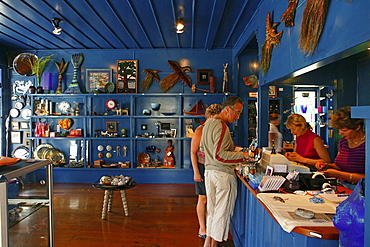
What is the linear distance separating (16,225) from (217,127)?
1.95 meters

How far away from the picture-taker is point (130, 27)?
5098 mm

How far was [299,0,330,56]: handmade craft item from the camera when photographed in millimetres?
2135

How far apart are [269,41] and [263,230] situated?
2468 millimetres

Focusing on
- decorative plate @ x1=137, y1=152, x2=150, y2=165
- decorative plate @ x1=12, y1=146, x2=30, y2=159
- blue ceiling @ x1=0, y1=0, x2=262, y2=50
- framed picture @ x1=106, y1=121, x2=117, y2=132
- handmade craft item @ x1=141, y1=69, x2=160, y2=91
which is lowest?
decorative plate @ x1=137, y1=152, x2=150, y2=165

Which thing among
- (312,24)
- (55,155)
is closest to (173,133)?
(55,155)

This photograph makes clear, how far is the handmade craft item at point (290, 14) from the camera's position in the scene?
271cm

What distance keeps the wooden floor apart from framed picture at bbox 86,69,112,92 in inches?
103

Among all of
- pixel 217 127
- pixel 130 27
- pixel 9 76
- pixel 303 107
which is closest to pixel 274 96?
pixel 303 107

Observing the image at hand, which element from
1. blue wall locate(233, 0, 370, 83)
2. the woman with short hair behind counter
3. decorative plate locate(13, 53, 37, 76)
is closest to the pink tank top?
the woman with short hair behind counter

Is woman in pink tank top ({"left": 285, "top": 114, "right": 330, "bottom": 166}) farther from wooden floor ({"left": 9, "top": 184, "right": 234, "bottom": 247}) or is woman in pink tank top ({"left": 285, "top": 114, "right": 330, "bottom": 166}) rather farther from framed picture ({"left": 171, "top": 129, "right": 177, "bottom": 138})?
framed picture ({"left": 171, "top": 129, "right": 177, "bottom": 138})

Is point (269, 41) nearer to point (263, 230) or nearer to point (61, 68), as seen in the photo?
point (263, 230)

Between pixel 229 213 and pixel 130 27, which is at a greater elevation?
pixel 130 27

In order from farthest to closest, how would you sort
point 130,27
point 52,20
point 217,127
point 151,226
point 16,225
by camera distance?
point 130,27 → point 52,20 → point 151,226 → point 217,127 → point 16,225

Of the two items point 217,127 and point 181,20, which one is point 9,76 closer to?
point 181,20
